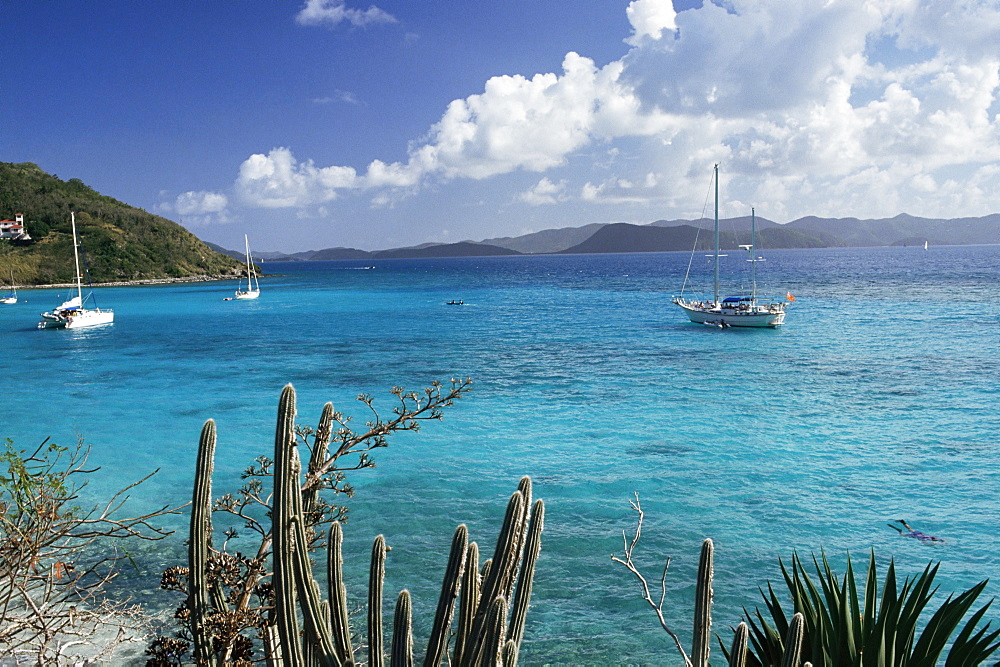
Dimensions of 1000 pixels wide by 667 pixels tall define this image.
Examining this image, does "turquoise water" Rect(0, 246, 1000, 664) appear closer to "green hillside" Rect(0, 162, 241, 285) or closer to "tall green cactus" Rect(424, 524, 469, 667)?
"tall green cactus" Rect(424, 524, 469, 667)

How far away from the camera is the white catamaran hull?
40.5 meters

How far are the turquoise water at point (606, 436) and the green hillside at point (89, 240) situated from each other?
69.2 m

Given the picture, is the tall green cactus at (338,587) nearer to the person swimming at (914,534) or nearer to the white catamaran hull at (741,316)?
the person swimming at (914,534)

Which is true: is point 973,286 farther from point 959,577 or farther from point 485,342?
point 959,577

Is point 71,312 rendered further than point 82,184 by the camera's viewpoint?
No

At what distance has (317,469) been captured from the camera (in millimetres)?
4398

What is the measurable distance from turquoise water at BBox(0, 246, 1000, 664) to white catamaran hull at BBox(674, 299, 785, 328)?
42.6 inches

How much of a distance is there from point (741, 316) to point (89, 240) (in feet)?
364

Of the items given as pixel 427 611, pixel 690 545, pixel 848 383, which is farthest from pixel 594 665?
pixel 848 383

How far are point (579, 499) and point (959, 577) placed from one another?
6.49m

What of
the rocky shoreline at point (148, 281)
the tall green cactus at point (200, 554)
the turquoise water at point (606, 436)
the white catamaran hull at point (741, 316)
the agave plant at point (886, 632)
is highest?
the rocky shoreline at point (148, 281)

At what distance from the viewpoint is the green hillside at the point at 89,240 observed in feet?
331

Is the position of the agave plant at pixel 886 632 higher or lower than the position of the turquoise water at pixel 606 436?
higher

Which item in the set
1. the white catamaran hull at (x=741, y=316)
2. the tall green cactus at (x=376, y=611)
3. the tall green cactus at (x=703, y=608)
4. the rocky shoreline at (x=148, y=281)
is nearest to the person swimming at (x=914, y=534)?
the tall green cactus at (x=703, y=608)
